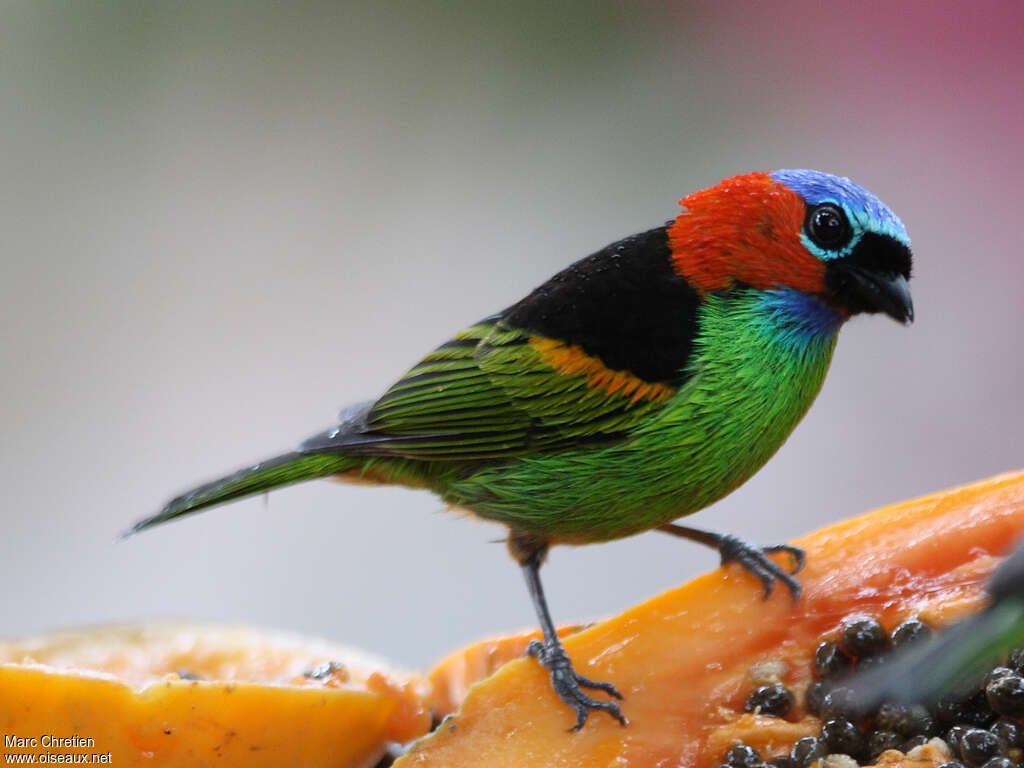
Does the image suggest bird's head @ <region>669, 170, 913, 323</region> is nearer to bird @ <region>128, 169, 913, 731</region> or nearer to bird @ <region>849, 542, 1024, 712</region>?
bird @ <region>128, 169, 913, 731</region>

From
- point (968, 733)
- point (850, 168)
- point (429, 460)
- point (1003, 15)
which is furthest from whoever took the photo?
point (850, 168)

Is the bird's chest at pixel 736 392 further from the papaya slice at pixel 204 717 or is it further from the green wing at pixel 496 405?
the papaya slice at pixel 204 717

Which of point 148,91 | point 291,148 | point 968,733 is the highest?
point 148,91

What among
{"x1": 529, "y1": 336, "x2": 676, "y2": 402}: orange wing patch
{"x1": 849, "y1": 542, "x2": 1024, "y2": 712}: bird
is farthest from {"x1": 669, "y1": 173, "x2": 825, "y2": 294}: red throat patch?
{"x1": 849, "y1": 542, "x2": 1024, "y2": 712}: bird

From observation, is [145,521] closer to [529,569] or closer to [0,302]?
[529,569]

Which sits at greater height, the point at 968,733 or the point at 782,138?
the point at 782,138

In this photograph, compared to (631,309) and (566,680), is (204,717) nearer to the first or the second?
(566,680)

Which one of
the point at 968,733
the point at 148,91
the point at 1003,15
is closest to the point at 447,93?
the point at 148,91

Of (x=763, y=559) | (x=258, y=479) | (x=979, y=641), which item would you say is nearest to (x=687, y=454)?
(x=763, y=559)
